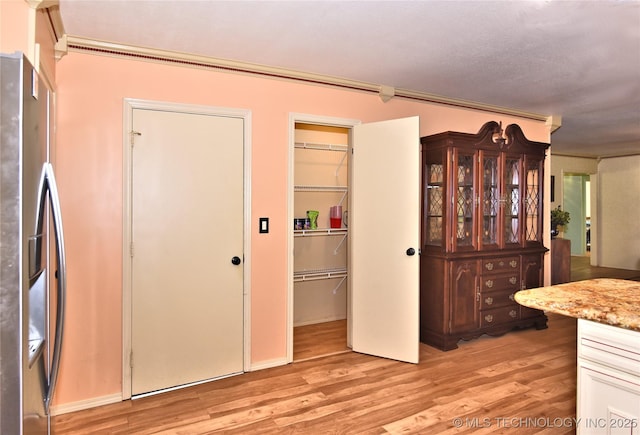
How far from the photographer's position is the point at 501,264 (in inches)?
160

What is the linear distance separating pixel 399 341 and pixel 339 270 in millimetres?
1358

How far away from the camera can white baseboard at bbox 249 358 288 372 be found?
3.27m

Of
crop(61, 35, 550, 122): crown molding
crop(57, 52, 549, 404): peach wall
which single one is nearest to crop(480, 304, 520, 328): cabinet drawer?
crop(61, 35, 550, 122): crown molding

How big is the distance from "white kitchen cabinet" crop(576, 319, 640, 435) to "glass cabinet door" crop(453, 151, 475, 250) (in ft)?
6.73

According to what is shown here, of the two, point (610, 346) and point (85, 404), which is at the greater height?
point (610, 346)

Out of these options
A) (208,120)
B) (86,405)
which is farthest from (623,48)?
(86,405)

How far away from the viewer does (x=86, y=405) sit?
2.70m

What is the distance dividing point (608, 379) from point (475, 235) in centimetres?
230

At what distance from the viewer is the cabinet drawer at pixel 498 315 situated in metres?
3.97

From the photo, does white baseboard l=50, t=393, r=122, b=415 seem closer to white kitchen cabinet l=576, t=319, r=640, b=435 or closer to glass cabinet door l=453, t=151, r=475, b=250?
white kitchen cabinet l=576, t=319, r=640, b=435

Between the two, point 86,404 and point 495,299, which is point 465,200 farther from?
point 86,404

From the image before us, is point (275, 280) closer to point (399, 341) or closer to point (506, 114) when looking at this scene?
point (399, 341)

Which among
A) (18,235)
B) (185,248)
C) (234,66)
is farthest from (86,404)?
(234,66)

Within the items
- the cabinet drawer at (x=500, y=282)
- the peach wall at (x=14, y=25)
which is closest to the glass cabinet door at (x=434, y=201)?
the cabinet drawer at (x=500, y=282)
